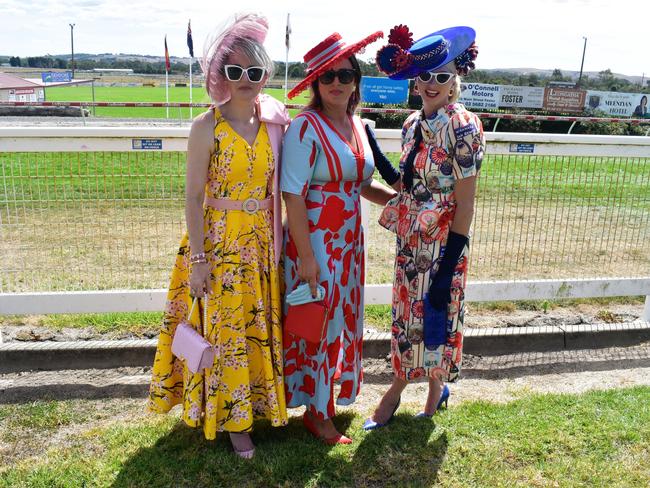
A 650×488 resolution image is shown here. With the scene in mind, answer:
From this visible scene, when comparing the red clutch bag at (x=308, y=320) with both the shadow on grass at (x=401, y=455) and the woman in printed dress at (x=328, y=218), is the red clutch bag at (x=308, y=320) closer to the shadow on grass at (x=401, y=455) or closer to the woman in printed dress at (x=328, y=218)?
the woman in printed dress at (x=328, y=218)

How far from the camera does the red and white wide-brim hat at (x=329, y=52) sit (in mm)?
3012

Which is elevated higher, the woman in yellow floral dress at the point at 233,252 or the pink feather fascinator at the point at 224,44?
the pink feather fascinator at the point at 224,44

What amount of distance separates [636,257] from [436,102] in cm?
346

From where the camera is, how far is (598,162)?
16.0 ft

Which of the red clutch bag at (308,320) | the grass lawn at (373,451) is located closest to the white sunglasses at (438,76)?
the red clutch bag at (308,320)

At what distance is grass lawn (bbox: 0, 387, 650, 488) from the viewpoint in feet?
10.6

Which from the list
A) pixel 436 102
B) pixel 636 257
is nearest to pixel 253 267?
pixel 436 102

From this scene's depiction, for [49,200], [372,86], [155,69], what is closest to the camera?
[49,200]

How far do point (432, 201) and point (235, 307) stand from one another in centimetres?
113

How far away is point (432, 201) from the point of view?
128 inches

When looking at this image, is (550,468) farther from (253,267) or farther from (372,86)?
(372,86)

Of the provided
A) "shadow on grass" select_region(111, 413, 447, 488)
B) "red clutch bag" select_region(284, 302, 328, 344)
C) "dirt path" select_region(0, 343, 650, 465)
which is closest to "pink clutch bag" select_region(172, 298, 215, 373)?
"red clutch bag" select_region(284, 302, 328, 344)

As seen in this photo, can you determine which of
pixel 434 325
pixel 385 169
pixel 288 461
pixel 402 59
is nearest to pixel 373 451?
pixel 288 461

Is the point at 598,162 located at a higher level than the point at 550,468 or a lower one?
higher
